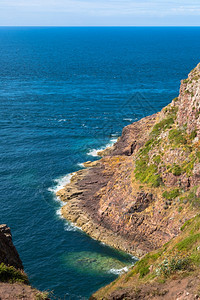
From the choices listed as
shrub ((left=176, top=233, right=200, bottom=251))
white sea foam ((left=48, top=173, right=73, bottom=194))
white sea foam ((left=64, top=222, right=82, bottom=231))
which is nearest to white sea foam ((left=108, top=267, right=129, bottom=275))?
white sea foam ((left=64, top=222, right=82, bottom=231))

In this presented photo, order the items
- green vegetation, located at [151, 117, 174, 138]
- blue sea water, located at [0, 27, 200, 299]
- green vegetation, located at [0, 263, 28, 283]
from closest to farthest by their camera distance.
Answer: green vegetation, located at [0, 263, 28, 283]
blue sea water, located at [0, 27, 200, 299]
green vegetation, located at [151, 117, 174, 138]

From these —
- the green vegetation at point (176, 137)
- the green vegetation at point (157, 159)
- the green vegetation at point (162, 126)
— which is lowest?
the green vegetation at point (157, 159)

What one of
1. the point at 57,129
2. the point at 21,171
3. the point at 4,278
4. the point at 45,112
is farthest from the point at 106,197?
the point at 45,112

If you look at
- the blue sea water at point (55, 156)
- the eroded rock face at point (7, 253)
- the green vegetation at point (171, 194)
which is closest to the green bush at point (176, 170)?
the green vegetation at point (171, 194)

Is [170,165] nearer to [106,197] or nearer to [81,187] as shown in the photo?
[106,197]

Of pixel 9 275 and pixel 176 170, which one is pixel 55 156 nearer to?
pixel 176 170

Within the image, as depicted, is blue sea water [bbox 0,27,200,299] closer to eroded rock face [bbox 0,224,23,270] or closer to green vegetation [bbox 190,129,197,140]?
eroded rock face [bbox 0,224,23,270]

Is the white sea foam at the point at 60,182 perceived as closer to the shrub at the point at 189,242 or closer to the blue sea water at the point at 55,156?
the blue sea water at the point at 55,156

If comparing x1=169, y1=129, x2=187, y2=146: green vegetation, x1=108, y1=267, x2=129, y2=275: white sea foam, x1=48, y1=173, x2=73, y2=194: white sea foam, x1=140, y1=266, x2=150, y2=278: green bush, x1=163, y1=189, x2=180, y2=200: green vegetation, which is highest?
x1=169, y1=129, x2=187, y2=146: green vegetation
